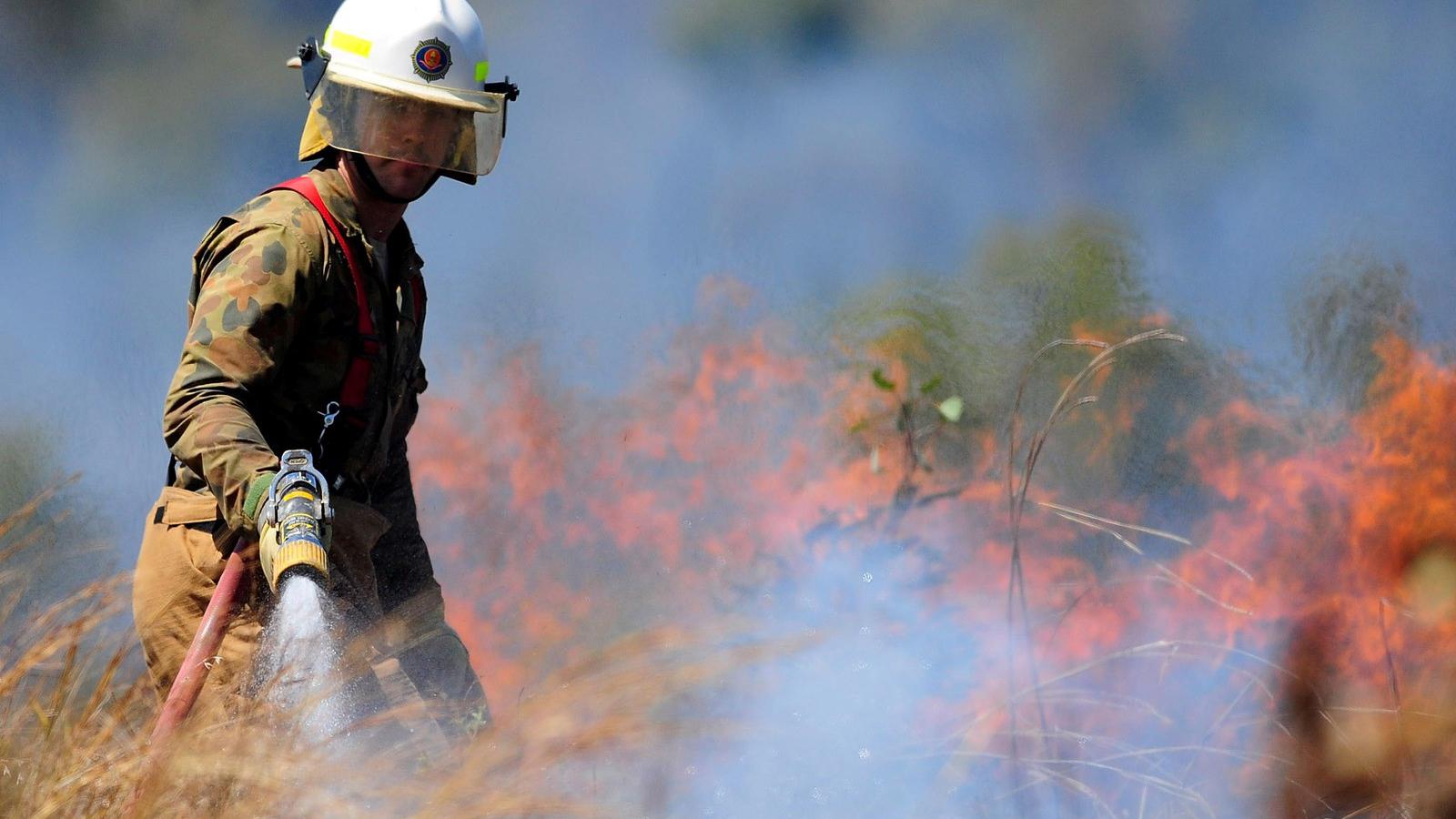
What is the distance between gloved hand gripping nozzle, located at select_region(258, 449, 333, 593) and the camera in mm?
2785

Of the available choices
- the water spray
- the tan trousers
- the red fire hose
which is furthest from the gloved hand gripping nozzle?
the tan trousers

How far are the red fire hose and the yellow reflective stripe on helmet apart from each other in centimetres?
140

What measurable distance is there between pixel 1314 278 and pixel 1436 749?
9.00ft

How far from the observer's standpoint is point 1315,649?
6293 millimetres

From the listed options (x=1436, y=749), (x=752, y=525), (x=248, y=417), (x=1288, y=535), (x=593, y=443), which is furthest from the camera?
(x=593, y=443)

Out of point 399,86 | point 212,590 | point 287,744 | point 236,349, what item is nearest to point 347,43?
point 399,86

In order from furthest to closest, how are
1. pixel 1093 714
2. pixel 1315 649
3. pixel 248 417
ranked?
pixel 1315 649
pixel 1093 714
pixel 248 417

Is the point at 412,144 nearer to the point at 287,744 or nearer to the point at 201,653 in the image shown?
the point at 201,653

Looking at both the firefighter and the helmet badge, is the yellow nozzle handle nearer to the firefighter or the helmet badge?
the firefighter

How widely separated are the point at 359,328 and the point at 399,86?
2.34ft

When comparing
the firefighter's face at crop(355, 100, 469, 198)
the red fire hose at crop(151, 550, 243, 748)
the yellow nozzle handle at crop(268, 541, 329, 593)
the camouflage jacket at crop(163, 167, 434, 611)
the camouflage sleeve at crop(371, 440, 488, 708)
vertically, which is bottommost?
the camouflage sleeve at crop(371, 440, 488, 708)

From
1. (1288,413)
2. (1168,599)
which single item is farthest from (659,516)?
(1288,413)

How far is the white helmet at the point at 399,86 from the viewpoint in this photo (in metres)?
3.69

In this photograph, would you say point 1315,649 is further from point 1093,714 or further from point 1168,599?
point 1093,714
